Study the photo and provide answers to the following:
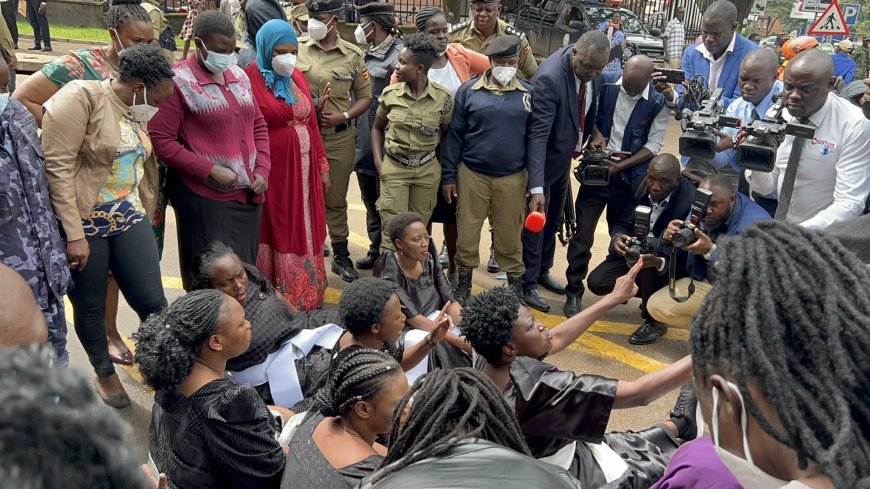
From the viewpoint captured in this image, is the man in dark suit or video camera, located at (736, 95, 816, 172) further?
the man in dark suit

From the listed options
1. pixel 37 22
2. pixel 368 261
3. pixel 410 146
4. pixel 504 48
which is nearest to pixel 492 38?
pixel 504 48

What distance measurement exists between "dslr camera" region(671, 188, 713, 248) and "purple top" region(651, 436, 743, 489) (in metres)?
2.40

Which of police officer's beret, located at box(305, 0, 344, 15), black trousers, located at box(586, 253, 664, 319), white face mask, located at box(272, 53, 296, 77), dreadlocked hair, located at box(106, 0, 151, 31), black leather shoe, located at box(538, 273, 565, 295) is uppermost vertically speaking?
dreadlocked hair, located at box(106, 0, 151, 31)

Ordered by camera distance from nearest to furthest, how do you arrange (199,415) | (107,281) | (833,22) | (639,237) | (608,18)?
(199,415), (107,281), (639,237), (833,22), (608,18)

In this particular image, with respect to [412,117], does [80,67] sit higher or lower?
higher

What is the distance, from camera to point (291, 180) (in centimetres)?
474

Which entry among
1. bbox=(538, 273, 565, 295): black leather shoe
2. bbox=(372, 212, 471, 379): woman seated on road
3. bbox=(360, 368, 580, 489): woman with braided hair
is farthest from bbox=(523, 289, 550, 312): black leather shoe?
bbox=(360, 368, 580, 489): woman with braided hair

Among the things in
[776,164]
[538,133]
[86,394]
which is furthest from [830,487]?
[538,133]

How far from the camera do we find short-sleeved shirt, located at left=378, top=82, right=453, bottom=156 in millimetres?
4988

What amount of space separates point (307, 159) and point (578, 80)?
6.25ft

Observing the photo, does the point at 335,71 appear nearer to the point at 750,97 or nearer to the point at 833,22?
the point at 750,97

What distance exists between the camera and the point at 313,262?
4906 millimetres

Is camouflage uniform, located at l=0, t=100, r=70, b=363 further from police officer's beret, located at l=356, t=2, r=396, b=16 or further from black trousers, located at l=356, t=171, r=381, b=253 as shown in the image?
police officer's beret, located at l=356, t=2, r=396, b=16

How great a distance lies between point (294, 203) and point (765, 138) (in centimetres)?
276
